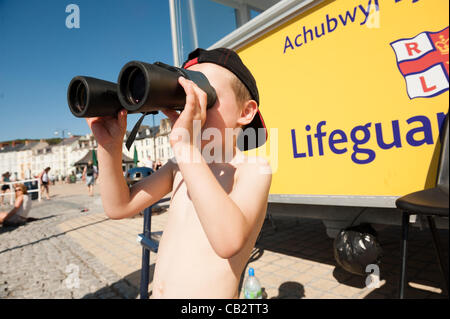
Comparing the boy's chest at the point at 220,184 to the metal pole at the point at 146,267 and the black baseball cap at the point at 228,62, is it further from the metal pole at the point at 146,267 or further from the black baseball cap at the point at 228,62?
the metal pole at the point at 146,267

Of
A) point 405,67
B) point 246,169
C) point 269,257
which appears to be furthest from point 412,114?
point 269,257

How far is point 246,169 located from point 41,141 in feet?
233

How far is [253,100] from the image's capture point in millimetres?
1003

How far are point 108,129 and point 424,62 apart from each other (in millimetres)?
1602

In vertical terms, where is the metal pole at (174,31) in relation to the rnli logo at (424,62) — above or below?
above

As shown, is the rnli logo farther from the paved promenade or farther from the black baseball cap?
the paved promenade

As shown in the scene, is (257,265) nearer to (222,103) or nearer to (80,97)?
(222,103)

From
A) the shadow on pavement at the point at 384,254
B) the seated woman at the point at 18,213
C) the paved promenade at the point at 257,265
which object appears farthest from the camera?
the seated woman at the point at 18,213

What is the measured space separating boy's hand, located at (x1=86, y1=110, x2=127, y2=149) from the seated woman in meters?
6.74

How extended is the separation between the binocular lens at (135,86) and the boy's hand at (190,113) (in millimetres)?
110

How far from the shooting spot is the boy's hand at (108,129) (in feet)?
3.13

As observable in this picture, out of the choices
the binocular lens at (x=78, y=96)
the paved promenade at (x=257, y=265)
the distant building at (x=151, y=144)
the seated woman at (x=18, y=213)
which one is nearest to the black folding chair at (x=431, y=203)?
the paved promenade at (x=257, y=265)

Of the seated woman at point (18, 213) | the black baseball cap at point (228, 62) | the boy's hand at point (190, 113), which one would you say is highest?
the black baseball cap at point (228, 62)
